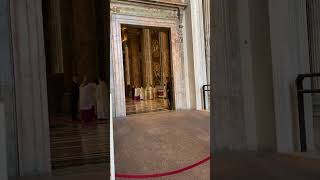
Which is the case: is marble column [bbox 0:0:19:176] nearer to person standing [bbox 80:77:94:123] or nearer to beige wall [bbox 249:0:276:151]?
person standing [bbox 80:77:94:123]

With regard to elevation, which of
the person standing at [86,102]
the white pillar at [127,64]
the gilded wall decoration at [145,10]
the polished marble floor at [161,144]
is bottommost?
the polished marble floor at [161,144]

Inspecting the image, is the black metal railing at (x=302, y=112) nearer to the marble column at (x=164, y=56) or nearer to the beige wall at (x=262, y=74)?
the beige wall at (x=262, y=74)

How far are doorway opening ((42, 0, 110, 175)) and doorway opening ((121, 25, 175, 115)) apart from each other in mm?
274

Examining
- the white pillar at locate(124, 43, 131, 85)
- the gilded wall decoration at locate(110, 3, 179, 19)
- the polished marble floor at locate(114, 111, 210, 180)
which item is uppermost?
the gilded wall decoration at locate(110, 3, 179, 19)

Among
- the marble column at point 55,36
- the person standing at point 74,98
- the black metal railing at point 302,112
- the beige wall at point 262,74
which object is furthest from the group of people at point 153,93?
the black metal railing at point 302,112

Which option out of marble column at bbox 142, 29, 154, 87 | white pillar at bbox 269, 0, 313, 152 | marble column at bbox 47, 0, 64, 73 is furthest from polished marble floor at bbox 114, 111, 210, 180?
white pillar at bbox 269, 0, 313, 152

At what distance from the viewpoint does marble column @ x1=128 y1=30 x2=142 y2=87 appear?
8.88 ft

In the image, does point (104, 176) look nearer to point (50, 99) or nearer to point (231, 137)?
point (50, 99)

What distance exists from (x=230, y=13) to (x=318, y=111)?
1375 mm

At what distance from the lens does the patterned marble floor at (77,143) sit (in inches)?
89.3

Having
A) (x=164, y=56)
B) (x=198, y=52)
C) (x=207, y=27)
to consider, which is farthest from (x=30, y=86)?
(x=207, y=27)

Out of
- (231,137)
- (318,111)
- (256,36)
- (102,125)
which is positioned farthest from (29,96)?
(318,111)

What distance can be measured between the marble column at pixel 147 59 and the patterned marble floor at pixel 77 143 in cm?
50

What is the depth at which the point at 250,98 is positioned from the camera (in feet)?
10.3
